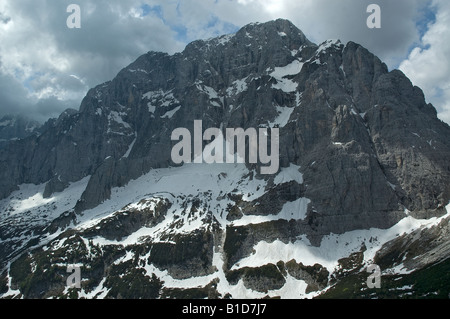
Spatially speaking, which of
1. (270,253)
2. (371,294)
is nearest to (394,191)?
(270,253)

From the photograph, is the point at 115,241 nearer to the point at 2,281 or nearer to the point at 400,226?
the point at 2,281

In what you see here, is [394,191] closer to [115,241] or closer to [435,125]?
[435,125]

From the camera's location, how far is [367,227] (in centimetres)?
16275

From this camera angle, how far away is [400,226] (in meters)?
156

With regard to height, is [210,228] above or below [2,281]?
above

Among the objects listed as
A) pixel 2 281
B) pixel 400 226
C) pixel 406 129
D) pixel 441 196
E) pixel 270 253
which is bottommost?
pixel 2 281

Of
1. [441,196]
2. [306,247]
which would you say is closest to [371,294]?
[306,247]

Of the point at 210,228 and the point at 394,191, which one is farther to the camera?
the point at 210,228

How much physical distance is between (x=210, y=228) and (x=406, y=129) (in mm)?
105041
